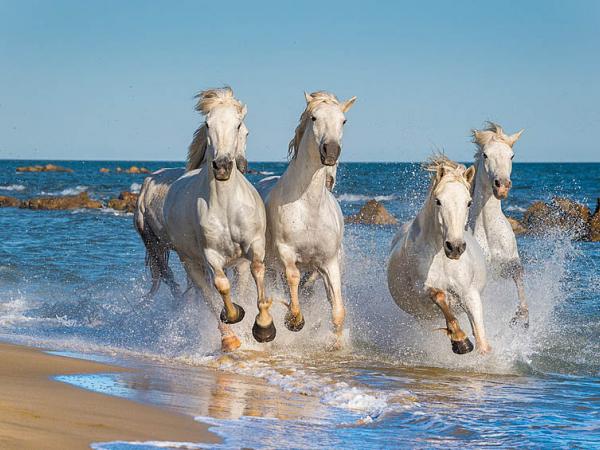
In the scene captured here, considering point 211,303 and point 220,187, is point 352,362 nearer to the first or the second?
point 211,303

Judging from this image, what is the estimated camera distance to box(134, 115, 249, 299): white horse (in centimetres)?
969

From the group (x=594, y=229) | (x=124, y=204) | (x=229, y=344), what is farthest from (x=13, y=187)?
(x=229, y=344)

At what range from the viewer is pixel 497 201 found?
9.34m

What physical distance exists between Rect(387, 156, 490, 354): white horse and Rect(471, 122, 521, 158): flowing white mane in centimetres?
130

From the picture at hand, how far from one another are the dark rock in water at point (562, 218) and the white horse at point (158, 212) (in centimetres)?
934

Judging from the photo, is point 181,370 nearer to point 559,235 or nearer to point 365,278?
point 365,278

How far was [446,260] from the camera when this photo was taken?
7859mm

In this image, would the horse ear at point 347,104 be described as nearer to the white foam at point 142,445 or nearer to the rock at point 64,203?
the white foam at point 142,445

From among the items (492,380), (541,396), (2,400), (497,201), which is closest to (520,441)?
(541,396)

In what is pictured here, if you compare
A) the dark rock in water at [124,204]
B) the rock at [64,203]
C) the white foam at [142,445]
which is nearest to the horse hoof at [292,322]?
the white foam at [142,445]

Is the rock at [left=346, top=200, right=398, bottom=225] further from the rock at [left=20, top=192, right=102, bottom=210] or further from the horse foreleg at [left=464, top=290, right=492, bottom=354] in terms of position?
the horse foreleg at [left=464, top=290, right=492, bottom=354]

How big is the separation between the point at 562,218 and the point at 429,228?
49.4ft

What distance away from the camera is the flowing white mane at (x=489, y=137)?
9.33m

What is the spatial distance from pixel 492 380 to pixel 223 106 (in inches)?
117
